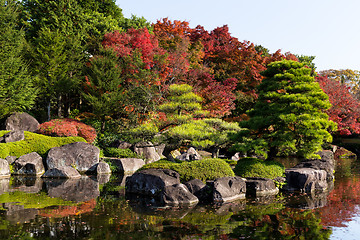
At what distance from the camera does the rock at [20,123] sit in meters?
19.5

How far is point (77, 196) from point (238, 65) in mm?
18551

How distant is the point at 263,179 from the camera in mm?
11867

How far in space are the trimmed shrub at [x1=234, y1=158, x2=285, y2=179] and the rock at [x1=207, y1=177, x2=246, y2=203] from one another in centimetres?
119

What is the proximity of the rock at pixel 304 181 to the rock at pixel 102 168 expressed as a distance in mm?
9291

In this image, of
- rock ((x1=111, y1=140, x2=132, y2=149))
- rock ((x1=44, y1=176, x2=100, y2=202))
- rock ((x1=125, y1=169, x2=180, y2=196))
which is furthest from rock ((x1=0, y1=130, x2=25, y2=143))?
rock ((x1=125, y1=169, x2=180, y2=196))

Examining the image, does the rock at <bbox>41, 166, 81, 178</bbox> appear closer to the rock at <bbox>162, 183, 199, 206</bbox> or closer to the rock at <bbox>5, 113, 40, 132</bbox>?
the rock at <bbox>5, 113, 40, 132</bbox>

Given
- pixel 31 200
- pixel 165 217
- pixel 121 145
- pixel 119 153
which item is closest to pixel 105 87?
pixel 121 145

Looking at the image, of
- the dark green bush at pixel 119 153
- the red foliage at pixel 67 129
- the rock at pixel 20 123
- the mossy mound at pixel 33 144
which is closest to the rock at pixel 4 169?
the mossy mound at pixel 33 144

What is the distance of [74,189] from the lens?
12.2 metres

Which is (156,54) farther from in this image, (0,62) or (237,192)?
(237,192)

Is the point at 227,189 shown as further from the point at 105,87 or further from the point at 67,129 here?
the point at 105,87

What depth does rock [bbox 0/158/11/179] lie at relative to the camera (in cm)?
1530

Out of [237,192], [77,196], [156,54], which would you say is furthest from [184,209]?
[156,54]

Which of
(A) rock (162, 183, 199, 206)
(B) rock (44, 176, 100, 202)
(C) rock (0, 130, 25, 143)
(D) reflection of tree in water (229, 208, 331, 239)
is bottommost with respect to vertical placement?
(B) rock (44, 176, 100, 202)
